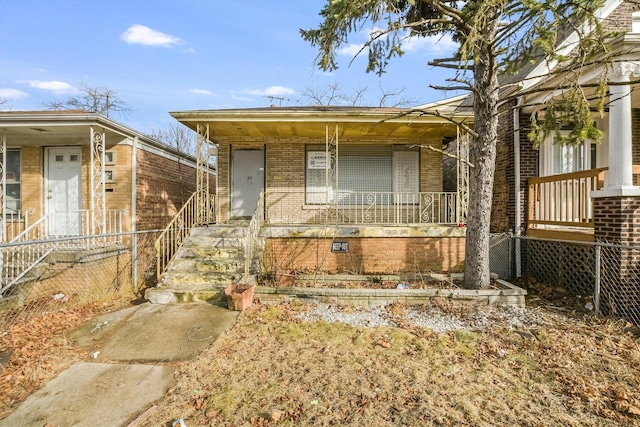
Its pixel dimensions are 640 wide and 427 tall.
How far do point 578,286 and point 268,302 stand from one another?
593 cm

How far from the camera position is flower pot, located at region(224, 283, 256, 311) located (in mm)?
5422

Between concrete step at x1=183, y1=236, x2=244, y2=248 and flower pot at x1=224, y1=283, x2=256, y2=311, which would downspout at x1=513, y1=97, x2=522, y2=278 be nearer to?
flower pot at x1=224, y1=283, x2=256, y2=311

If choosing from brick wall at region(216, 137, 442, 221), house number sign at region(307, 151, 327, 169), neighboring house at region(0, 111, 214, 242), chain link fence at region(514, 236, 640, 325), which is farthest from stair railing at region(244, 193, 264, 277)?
chain link fence at region(514, 236, 640, 325)

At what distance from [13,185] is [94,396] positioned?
8.87 m

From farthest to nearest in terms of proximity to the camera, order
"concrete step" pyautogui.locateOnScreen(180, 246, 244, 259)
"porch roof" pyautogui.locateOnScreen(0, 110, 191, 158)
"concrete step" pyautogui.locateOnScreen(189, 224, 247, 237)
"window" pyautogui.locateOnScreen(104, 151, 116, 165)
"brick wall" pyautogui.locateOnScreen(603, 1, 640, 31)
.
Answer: "window" pyautogui.locateOnScreen(104, 151, 116, 165), "brick wall" pyautogui.locateOnScreen(603, 1, 640, 31), "concrete step" pyautogui.locateOnScreen(189, 224, 247, 237), "porch roof" pyautogui.locateOnScreen(0, 110, 191, 158), "concrete step" pyautogui.locateOnScreen(180, 246, 244, 259)

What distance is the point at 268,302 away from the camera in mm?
5840

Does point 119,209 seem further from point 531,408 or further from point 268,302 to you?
point 531,408

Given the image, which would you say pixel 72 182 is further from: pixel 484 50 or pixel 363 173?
pixel 484 50

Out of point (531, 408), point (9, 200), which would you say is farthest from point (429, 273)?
point (9, 200)

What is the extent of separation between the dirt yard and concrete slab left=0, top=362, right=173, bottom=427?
174 millimetres

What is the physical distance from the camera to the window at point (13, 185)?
349 inches

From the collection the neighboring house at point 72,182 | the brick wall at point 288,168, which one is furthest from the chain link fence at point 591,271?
the neighboring house at point 72,182

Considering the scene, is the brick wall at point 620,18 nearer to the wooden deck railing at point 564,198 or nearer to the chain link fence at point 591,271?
the wooden deck railing at point 564,198

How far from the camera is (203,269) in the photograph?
21.0 ft
